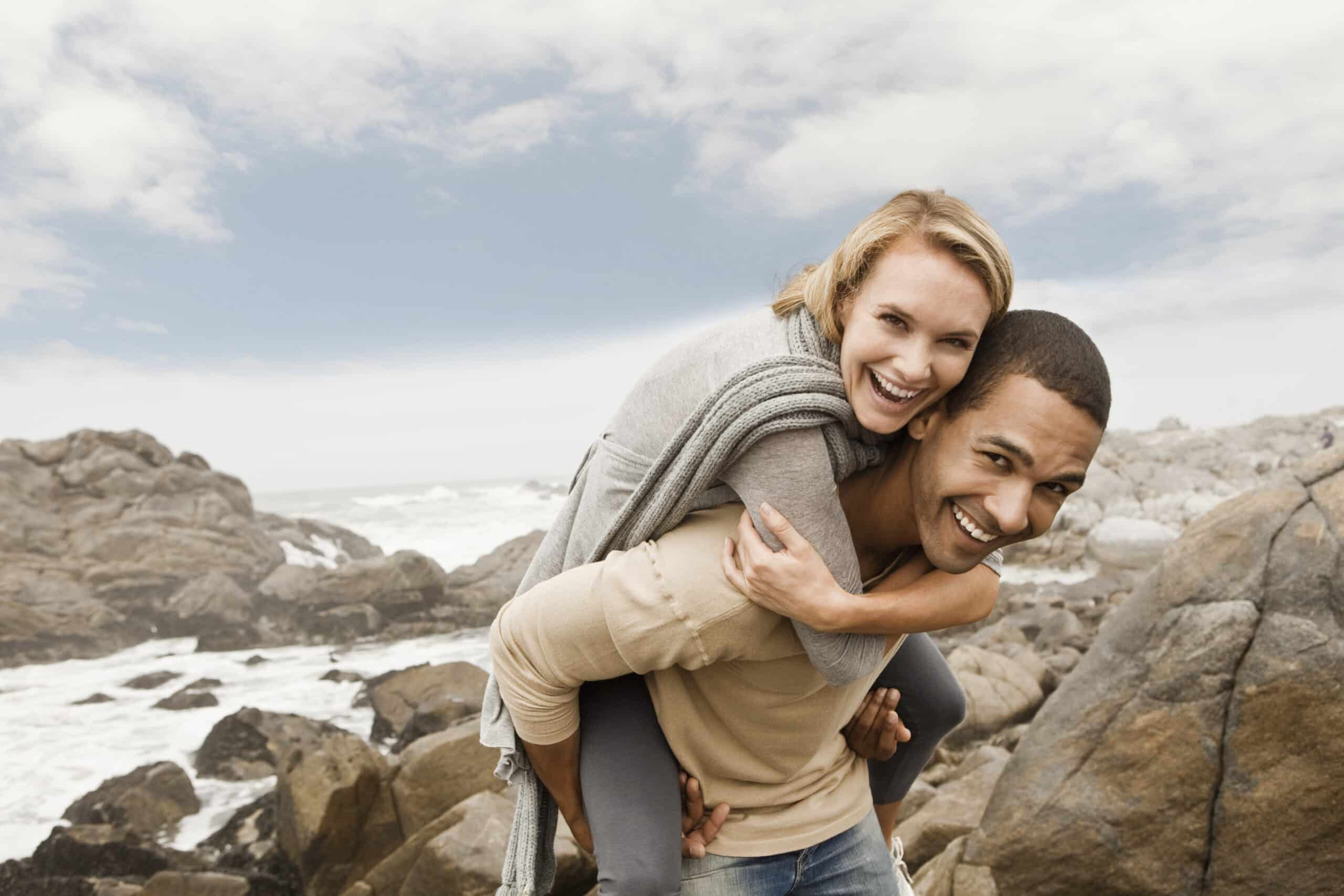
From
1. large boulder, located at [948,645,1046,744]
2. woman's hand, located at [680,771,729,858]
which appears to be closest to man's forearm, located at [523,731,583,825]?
woman's hand, located at [680,771,729,858]

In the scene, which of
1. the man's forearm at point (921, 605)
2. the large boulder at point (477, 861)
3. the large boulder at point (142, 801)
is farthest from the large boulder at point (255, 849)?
the man's forearm at point (921, 605)

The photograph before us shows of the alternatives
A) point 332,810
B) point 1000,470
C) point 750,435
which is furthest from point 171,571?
point 1000,470

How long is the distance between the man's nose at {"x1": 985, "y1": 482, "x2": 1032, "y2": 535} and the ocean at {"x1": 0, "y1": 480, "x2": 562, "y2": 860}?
7540 mm

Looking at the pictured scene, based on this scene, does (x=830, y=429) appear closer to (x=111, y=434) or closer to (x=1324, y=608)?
(x=1324, y=608)

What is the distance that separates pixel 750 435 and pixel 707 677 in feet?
2.26

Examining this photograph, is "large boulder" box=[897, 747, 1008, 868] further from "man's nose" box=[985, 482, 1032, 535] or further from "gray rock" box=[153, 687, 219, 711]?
"gray rock" box=[153, 687, 219, 711]

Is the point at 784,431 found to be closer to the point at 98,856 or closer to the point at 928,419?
the point at 928,419

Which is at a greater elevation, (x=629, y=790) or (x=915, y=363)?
(x=915, y=363)

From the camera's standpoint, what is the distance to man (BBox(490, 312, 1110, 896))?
6.84ft

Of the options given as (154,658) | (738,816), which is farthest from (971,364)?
(154,658)

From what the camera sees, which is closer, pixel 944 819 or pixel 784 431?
pixel 784 431

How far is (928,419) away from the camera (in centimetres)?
229

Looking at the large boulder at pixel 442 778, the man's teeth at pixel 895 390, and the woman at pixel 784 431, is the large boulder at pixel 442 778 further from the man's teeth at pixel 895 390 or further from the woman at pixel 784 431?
the man's teeth at pixel 895 390

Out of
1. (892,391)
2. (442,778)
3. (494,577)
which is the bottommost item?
(494,577)
